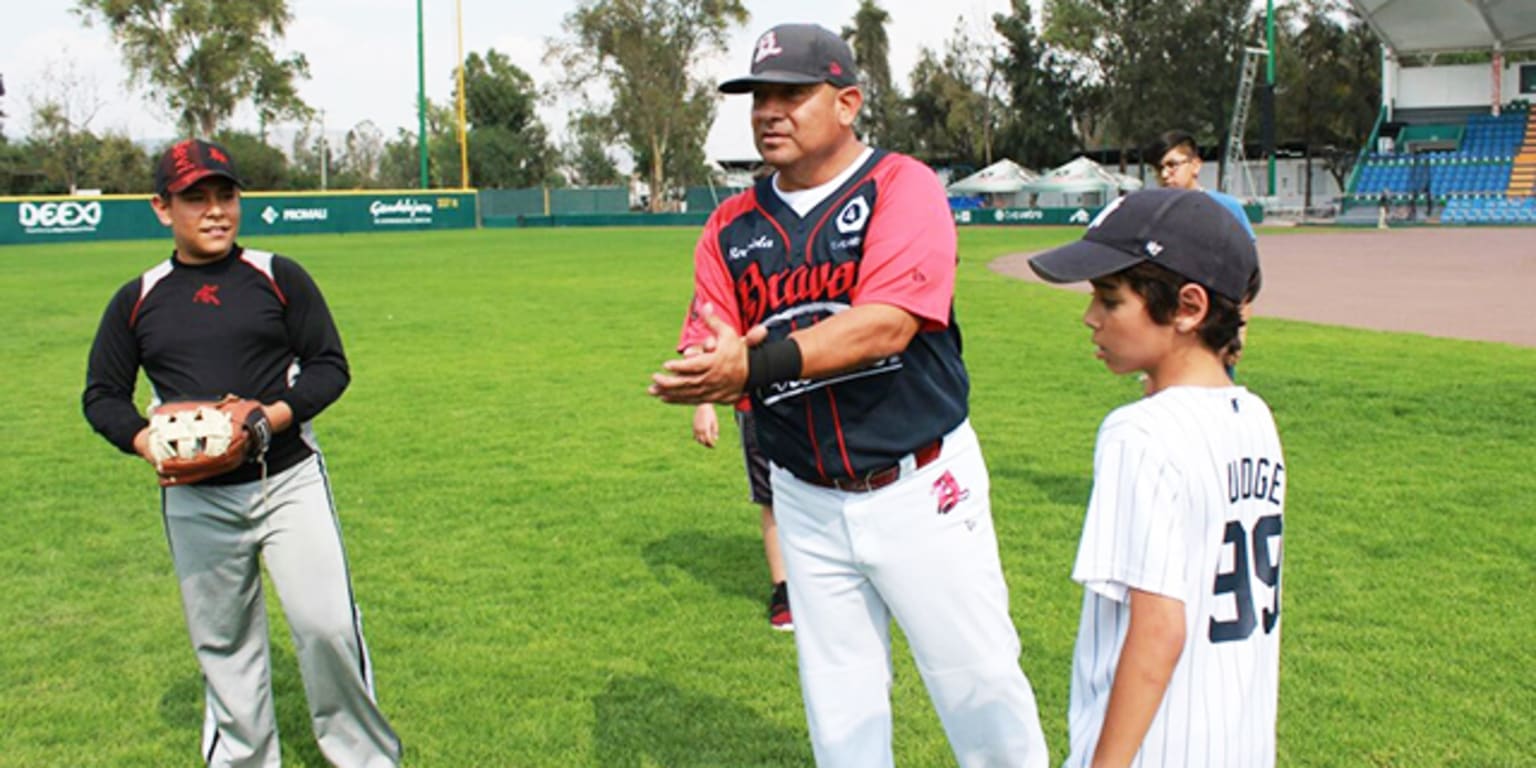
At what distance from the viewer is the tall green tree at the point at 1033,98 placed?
70.2 m

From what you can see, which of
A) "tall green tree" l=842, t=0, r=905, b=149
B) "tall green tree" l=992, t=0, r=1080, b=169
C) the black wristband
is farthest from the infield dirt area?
"tall green tree" l=842, t=0, r=905, b=149

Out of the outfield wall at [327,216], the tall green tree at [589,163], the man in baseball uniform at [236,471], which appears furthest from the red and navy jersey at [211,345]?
the tall green tree at [589,163]

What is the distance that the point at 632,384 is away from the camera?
41.0ft

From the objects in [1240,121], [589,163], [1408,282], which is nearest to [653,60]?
[589,163]

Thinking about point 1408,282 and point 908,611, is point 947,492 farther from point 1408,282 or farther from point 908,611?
point 1408,282

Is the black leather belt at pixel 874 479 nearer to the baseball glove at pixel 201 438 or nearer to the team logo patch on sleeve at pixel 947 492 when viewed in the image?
the team logo patch on sleeve at pixel 947 492

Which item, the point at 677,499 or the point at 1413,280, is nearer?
the point at 677,499

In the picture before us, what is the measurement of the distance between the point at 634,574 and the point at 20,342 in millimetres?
13436

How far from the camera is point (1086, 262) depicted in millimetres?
2209

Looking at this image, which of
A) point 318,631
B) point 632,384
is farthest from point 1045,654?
point 632,384

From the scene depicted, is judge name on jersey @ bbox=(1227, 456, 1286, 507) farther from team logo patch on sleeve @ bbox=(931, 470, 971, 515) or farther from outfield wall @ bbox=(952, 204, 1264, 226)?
outfield wall @ bbox=(952, 204, 1264, 226)

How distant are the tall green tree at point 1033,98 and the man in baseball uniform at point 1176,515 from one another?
70317 millimetres

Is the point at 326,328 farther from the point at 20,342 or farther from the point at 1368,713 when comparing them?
the point at 20,342

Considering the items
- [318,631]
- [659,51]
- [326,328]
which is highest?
[659,51]
